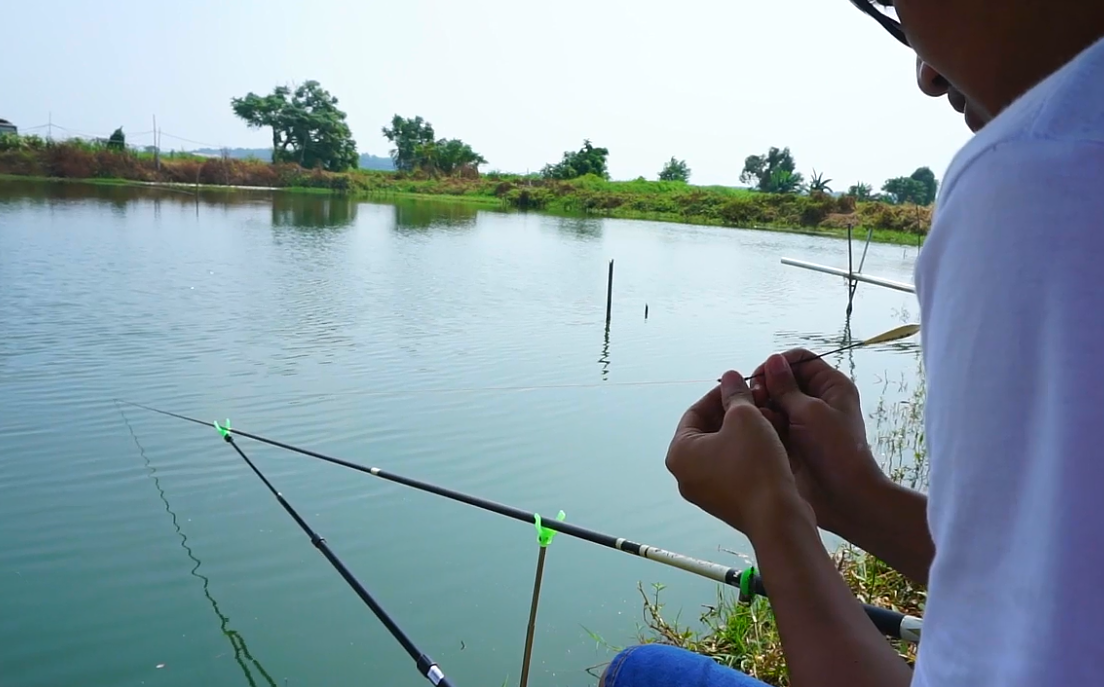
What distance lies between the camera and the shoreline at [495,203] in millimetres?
31866

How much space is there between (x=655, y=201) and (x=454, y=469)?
38.0 metres

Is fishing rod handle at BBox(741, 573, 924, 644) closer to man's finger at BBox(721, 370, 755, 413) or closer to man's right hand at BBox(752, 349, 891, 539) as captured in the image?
man's right hand at BBox(752, 349, 891, 539)

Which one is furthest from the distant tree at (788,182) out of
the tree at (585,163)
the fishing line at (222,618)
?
the fishing line at (222,618)

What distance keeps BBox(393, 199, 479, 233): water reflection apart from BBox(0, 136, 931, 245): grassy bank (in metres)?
5.15

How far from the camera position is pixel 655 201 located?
42.4 metres

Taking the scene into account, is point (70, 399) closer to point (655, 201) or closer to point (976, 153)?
point (976, 153)

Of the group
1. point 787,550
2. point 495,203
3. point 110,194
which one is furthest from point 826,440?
point 495,203

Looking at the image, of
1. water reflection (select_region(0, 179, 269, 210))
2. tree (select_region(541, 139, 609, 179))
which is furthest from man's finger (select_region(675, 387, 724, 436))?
tree (select_region(541, 139, 609, 179))

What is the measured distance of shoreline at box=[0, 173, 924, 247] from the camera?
31.9 metres

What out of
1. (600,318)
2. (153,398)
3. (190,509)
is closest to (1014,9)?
(190,509)

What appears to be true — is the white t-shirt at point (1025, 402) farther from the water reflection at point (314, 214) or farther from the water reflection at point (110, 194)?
the water reflection at point (110, 194)

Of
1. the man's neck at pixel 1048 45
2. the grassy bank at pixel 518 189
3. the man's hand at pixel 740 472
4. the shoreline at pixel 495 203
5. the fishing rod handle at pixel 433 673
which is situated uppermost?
the grassy bank at pixel 518 189

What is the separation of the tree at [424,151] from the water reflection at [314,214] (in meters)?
17.6

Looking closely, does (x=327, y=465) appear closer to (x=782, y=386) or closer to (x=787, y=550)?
(x=782, y=386)
